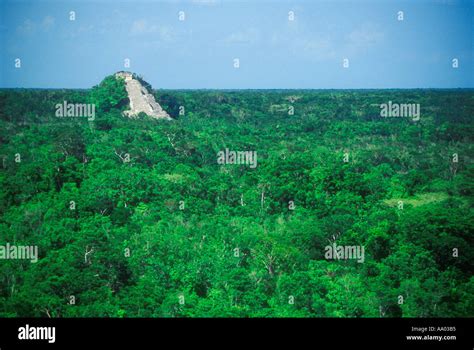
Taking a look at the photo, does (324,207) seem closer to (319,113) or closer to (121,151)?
(121,151)

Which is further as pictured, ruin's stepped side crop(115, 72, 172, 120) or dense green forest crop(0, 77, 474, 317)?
ruin's stepped side crop(115, 72, 172, 120)

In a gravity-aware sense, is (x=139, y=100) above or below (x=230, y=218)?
above

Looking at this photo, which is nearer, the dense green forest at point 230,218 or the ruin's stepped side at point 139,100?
the dense green forest at point 230,218

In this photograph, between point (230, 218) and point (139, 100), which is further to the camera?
point (139, 100)

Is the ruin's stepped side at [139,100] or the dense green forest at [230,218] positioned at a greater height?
the ruin's stepped side at [139,100]
